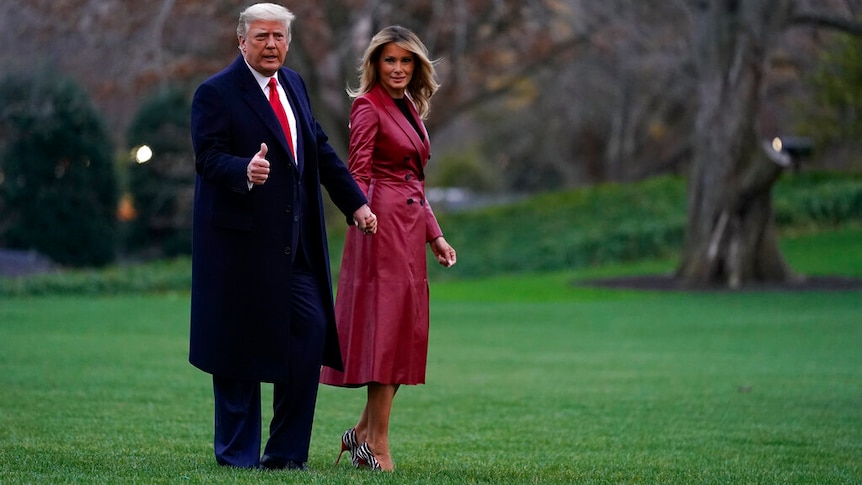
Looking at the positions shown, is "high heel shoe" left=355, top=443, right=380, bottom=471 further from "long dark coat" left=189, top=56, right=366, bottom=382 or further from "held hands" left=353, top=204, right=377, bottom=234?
"held hands" left=353, top=204, right=377, bottom=234

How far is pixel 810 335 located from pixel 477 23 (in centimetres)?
1650

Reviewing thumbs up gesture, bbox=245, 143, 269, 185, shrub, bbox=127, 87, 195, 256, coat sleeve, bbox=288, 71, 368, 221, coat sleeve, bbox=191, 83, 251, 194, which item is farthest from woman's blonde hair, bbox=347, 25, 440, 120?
shrub, bbox=127, 87, 195, 256

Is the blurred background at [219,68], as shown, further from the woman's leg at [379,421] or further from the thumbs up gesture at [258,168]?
the thumbs up gesture at [258,168]

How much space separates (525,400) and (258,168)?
198 inches

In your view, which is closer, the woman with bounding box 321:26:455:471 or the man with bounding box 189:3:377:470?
the man with bounding box 189:3:377:470

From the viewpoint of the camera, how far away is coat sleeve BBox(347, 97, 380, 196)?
634 cm

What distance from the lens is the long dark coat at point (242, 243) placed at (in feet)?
19.0

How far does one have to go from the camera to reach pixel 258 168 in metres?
5.53

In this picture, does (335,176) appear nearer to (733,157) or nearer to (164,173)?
(733,157)

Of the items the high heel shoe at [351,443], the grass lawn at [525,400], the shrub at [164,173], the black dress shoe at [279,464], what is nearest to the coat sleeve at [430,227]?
the high heel shoe at [351,443]

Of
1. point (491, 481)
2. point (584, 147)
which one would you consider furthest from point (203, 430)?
point (584, 147)

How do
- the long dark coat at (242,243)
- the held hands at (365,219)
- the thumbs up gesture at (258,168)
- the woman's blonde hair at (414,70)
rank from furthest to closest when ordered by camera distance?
the woman's blonde hair at (414,70) → the held hands at (365,219) → the long dark coat at (242,243) → the thumbs up gesture at (258,168)

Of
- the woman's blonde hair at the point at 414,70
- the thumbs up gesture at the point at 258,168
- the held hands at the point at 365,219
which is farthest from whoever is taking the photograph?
the woman's blonde hair at the point at 414,70

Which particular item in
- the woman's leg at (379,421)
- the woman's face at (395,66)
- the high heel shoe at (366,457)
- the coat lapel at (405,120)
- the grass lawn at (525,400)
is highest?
the woman's face at (395,66)
